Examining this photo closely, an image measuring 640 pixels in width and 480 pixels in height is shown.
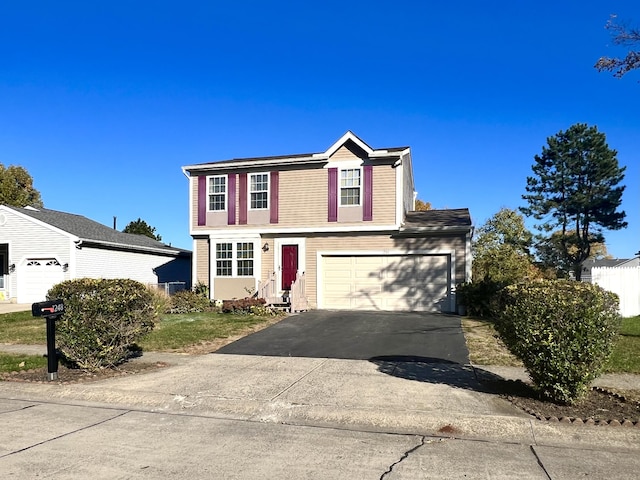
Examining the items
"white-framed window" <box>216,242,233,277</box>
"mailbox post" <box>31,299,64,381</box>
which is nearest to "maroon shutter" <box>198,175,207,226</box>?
"white-framed window" <box>216,242,233,277</box>

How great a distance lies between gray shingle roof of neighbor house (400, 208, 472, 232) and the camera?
16.5 m

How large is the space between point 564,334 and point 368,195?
41.2ft

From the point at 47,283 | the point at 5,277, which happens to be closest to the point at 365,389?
the point at 47,283

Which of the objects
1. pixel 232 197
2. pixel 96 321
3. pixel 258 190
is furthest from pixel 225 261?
pixel 96 321

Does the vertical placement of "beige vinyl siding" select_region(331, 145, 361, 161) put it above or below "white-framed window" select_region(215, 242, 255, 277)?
above

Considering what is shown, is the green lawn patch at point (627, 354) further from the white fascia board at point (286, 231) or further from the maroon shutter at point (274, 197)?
the maroon shutter at point (274, 197)

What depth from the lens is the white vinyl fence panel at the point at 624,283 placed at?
1530 centimetres

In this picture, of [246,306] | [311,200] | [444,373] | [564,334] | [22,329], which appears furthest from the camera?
[311,200]

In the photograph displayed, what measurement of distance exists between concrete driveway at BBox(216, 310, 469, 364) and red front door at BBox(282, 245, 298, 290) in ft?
9.55

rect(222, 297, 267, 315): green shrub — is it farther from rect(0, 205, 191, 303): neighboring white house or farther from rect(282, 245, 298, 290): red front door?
rect(0, 205, 191, 303): neighboring white house

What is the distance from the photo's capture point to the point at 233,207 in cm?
1886

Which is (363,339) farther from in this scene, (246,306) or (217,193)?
(217,193)

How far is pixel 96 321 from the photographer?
7.01 meters

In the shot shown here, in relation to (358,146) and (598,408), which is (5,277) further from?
(598,408)
